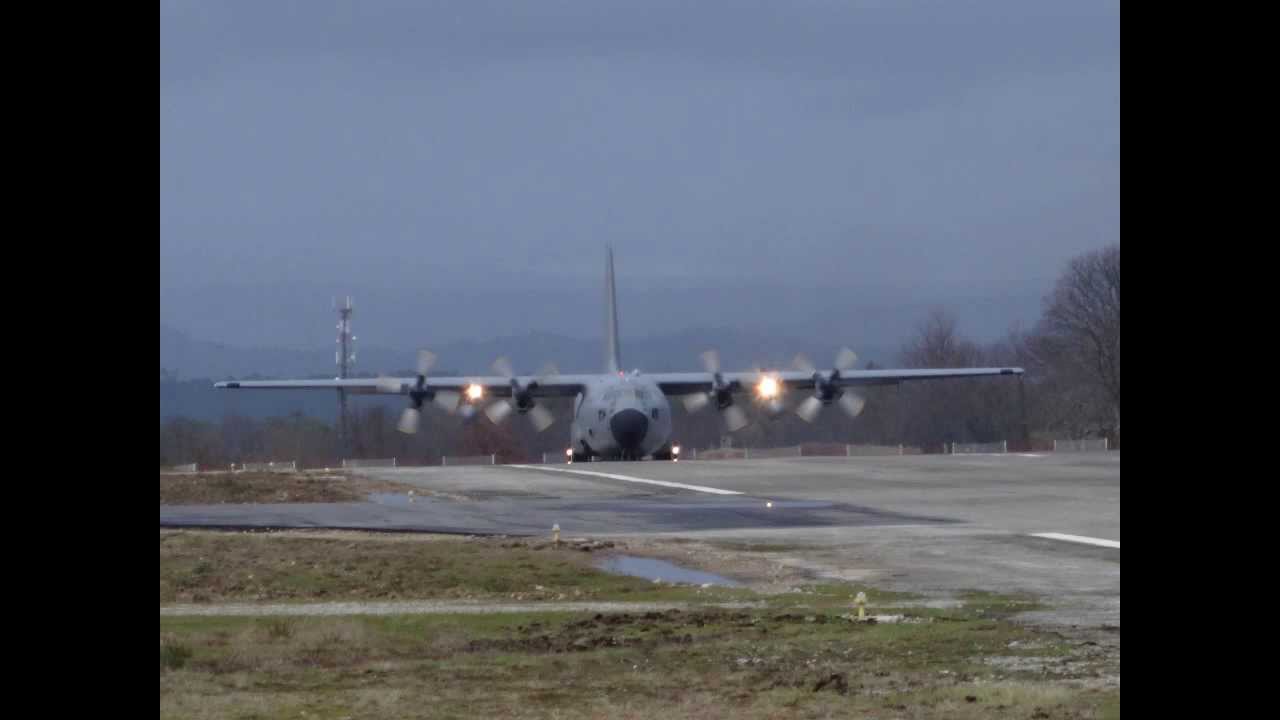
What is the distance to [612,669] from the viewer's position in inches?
493

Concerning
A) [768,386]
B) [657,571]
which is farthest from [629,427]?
[657,571]

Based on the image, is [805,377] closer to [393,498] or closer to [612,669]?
[393,498]

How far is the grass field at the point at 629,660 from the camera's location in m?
10.9

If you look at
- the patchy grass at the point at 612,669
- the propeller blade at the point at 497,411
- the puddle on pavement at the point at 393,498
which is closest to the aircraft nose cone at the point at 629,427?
the propeller blade at the point at 497,411

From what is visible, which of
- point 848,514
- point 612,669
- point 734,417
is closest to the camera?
point 612,669

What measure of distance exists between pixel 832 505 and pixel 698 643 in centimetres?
1949

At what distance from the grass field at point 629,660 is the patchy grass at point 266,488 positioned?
1925 cm

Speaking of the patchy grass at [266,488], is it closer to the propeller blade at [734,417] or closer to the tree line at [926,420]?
the propeller blade at [734,417]

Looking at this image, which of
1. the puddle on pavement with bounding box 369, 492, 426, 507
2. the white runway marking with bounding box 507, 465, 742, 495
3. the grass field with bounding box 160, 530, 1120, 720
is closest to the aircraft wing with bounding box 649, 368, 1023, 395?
the white runway marking with bounding box 507, 465, 742, 495

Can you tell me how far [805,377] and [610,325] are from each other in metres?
18.6
